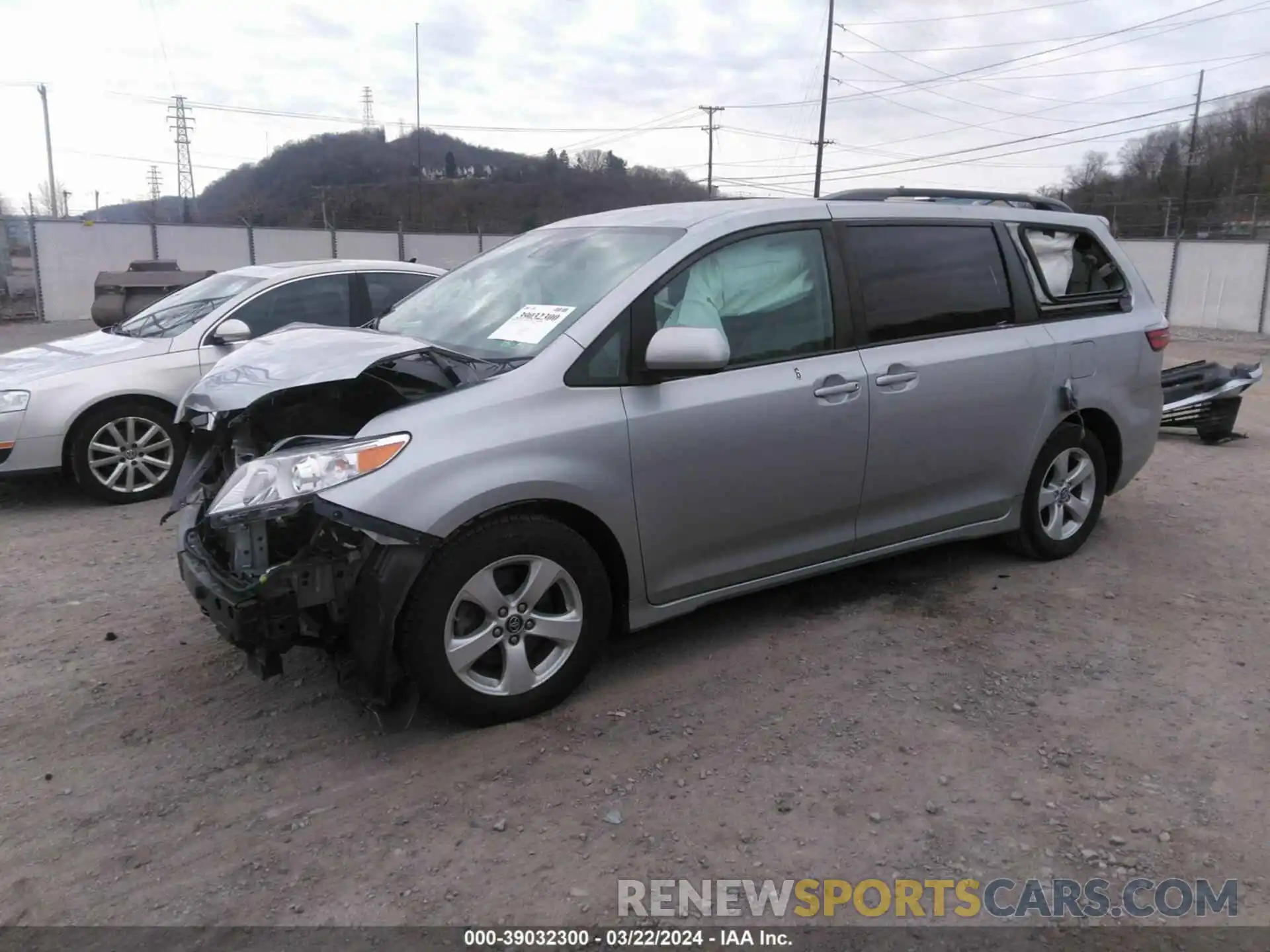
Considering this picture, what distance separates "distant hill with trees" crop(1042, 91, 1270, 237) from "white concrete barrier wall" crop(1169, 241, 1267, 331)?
13.6 meters

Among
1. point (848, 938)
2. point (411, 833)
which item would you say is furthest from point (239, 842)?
point (848, 938)

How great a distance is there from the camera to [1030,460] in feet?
15.6

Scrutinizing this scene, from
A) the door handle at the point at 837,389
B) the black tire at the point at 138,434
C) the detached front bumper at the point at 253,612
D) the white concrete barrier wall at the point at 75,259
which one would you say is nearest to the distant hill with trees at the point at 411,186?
the white concrete barrier wall at the point at 75,259

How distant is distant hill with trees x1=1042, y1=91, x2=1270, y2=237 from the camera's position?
4059 centimetres

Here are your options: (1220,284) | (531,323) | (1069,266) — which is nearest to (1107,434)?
(1069,266)

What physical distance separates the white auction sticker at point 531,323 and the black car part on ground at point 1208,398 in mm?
6693

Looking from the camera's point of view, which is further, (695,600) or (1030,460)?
(1030,460)

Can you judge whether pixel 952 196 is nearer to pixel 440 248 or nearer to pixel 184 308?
pixel 184 308

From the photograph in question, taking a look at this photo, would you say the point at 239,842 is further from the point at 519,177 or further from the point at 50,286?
the point at 519,177

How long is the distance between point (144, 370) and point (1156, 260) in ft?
88.2

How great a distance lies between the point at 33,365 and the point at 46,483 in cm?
95

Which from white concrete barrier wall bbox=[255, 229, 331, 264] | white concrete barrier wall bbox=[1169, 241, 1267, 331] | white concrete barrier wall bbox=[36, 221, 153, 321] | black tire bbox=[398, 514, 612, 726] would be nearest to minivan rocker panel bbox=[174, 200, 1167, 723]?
black tire bbox=[398, 514, 612, 726]

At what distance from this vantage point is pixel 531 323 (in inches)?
144

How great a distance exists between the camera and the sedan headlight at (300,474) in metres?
3.01
